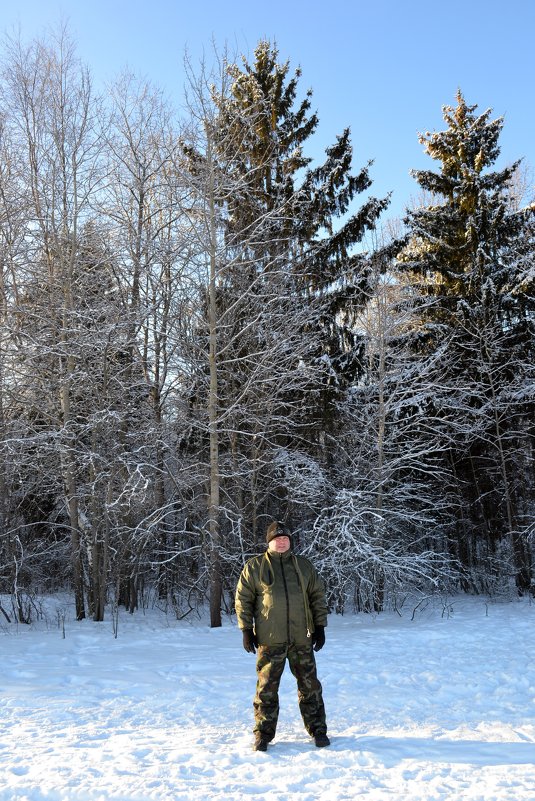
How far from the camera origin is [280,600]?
4.98m

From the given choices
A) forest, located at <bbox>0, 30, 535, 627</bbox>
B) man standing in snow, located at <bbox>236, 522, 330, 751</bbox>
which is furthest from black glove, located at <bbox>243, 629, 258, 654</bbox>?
forest, located at <bbox>0, 30, 535, 627</bbox>

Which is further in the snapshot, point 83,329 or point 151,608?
point 151,608

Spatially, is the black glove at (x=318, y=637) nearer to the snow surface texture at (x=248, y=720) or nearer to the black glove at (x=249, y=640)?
the black glove at (x=249, y=640)

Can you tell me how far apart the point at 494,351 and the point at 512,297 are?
1.76 meters

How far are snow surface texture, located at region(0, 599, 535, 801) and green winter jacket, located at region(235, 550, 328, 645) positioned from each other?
855 millimetres

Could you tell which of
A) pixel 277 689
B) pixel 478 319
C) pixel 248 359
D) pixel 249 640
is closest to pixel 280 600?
pixel 249 640

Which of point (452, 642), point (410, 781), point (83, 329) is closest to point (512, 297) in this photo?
point (452, 642)

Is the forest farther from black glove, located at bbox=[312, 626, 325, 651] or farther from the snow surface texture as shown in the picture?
black glove, located at bbox=[312, 626, 325, 651]

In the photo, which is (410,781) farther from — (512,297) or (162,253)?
(512,297)

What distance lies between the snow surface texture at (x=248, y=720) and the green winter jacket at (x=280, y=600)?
85 centimetres

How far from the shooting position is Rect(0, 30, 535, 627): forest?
12.9m

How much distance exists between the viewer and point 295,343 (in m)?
14.2

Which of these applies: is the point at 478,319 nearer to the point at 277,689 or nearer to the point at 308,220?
the point at 308,220

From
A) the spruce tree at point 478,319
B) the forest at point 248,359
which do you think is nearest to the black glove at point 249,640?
the forest at point 248,359
